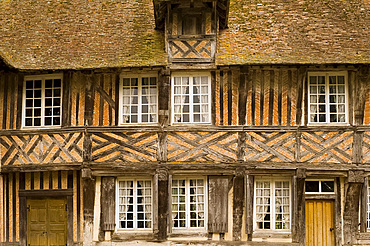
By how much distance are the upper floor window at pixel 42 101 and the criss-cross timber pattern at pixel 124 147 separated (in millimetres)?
1195

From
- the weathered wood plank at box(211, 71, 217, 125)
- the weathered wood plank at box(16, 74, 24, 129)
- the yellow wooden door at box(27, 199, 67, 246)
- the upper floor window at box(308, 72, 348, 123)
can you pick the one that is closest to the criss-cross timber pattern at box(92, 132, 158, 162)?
the weathered wood plank at box(211, 71, 217, 125)

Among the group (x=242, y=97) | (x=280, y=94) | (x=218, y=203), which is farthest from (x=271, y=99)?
(x=218, y=203)

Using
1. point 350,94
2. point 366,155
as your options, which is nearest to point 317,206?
point 366,155

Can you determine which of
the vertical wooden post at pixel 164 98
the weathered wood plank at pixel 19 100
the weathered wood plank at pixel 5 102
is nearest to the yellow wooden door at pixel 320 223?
the vertical wooden post at pixel 164 98

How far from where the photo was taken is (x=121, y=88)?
14656mm

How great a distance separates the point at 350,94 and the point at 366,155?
143cm

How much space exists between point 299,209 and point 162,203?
308cm

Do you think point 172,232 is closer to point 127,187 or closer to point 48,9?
point 127,187

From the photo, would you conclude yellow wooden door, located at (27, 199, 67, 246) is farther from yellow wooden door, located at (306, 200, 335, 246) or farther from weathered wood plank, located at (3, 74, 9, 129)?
yellow wooden door, located at (306, 200, 335, 246)

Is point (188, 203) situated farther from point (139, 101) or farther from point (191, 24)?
point (191, 24)

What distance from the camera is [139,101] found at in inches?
576

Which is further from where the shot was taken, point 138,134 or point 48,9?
point 48,9

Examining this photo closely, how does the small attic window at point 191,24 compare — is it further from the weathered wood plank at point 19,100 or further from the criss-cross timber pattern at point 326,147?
the weathered wood plank at point 19,100

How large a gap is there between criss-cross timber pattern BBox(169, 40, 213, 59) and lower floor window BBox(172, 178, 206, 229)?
2.85 metres
